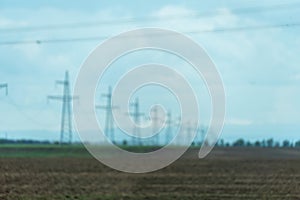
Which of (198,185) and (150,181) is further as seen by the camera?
(150,181)

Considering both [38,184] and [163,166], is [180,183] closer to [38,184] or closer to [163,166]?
[38,184]

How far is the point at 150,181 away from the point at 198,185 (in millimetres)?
2888

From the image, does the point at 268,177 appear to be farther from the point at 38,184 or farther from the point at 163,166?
the point at 38,184

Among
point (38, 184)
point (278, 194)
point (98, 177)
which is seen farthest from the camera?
point (98, 177)

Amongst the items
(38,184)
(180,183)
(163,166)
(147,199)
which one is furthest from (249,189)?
(163,166)

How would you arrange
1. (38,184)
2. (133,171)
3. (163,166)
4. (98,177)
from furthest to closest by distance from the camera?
(163,166), (133,171), (98,177), (38,184)

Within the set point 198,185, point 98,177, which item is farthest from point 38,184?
point 198,185

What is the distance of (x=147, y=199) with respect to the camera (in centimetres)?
2133

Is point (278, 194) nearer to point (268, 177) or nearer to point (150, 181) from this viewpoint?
point (150, 181)

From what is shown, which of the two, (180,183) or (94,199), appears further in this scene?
(180,183)

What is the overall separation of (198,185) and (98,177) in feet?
22.2

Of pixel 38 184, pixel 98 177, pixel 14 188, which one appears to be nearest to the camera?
pixel 14 188

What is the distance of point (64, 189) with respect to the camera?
992 inches

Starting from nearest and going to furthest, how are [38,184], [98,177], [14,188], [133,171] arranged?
[14,188], [38,184], [98,177], [133,171]
